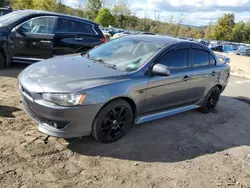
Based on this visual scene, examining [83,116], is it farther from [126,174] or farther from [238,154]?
[238,154]

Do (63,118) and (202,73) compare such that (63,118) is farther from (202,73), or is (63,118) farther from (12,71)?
(12,71)

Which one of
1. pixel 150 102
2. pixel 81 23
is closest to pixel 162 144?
pixel 150 102

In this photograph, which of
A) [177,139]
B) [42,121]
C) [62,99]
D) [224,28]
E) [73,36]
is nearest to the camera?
[62,99]

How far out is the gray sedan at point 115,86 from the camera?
352cm

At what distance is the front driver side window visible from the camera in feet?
23.5

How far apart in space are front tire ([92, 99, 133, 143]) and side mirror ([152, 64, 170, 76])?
70 cm

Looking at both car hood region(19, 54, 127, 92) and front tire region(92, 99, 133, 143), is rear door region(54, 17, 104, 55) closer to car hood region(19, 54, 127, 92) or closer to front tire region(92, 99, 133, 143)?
car hood region(19, 54, 127, 92)

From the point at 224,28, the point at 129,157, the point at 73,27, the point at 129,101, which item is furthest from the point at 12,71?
the point at 224,28

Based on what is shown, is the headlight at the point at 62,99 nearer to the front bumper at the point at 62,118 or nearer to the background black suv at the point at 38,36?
the front bumper at the point at 62,118

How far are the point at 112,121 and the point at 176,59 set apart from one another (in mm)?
1816

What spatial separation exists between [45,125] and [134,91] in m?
1.40

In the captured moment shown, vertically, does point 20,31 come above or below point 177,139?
above

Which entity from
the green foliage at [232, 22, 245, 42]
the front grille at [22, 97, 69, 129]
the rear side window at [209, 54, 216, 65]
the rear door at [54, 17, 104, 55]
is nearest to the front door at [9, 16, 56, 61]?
the rear door at [54, 17, 104, 55]

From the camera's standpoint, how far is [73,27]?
7812 mm
